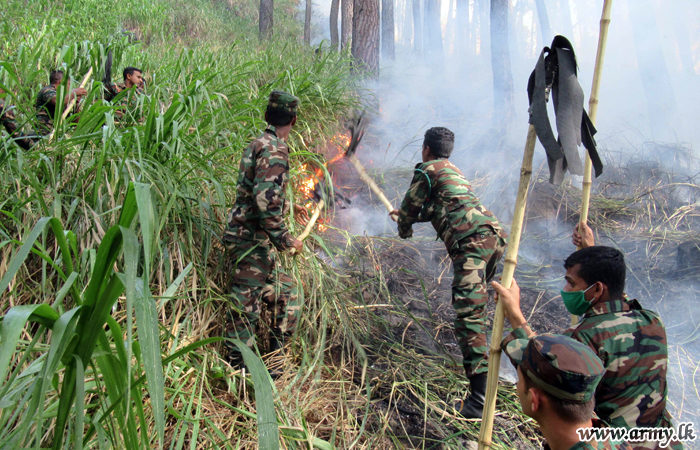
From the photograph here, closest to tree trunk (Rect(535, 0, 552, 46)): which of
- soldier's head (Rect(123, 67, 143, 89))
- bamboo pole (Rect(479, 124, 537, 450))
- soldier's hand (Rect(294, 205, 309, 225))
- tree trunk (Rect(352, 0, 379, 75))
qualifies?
tree trunk (Rect(352, 0, 379, 75))

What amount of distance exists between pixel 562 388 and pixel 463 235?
1.72m

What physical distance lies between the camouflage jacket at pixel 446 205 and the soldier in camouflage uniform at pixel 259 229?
3.41 feet

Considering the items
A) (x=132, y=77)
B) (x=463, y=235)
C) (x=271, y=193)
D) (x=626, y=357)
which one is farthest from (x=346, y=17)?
(x=626, y=357)

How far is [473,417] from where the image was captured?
2596 millimetres

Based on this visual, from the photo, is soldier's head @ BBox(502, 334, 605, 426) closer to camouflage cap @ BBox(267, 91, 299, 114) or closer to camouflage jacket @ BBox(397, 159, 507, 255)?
camouflage jacket @ BBox(397, 159, 507, 255)

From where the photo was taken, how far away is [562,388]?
4.12 ft

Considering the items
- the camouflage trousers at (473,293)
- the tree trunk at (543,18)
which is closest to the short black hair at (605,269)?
the camouflage trousers at (473,293)

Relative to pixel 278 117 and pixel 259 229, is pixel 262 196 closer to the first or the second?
pixel 259 229

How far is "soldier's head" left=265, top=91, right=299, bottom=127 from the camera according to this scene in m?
2.71

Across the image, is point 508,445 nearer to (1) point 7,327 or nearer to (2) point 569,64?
(2) point 569,64

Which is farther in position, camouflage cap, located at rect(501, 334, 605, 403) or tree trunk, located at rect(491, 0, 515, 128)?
tree trunk, located at rect(491, 0, 515, 128)

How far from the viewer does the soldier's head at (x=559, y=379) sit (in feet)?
4.07

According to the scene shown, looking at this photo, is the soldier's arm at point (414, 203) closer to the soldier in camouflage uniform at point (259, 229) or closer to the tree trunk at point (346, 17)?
the soldier in camouflage uniform at point (259, 229)

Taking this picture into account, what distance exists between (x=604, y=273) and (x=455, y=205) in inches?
52.0
